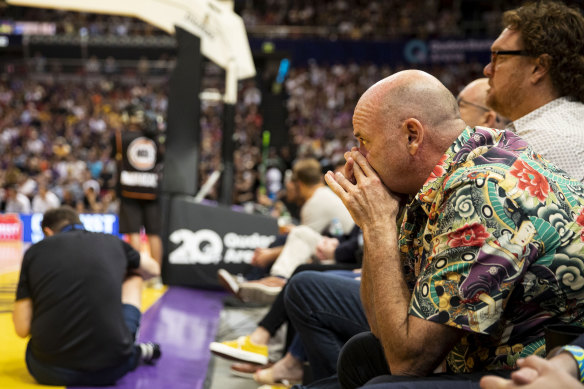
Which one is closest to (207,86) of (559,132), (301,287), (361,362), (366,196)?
(301,287)

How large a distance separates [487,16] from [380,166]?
17684 mm

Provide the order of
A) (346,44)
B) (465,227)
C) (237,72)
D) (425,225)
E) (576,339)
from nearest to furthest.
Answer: (576,339) < (465,227) < (425,225) < (237,72) < (346,44)

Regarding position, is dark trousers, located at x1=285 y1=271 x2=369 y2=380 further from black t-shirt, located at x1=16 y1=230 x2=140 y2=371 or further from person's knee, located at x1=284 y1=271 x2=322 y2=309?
black t-shirt, located at x1=16 y1=230 x2=140 y2=371

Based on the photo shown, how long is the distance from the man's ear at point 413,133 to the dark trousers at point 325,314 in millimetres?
898

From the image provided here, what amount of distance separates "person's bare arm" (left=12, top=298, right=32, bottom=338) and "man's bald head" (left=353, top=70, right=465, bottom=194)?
2.00 metres

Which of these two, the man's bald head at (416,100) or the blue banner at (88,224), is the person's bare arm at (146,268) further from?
the blue banner at (88,224)

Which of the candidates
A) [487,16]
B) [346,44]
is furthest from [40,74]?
[487,16]

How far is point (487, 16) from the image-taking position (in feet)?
57.6

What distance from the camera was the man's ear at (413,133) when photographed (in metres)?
1.38

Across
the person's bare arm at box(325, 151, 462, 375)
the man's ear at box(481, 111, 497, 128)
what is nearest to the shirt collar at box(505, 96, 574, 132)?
the man's ear at box(481, 111, 497, 128)

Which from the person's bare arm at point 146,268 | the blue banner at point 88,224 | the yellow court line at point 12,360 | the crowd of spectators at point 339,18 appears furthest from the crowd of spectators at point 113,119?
the person's bare arm at point 146,268

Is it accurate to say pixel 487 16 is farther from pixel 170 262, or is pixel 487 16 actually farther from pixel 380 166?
pixel 380 166

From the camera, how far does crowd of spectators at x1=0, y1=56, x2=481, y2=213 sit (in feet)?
50.4

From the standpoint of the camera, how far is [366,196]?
144 centimetres
